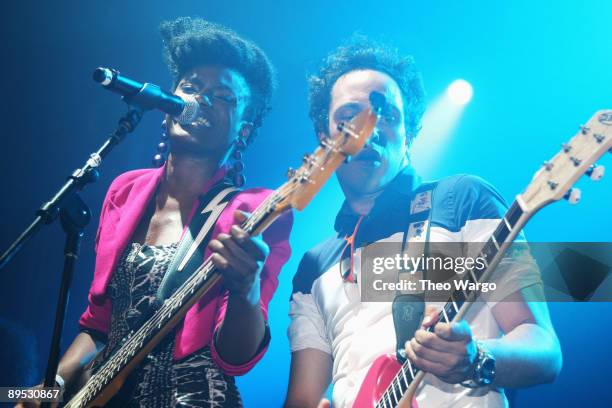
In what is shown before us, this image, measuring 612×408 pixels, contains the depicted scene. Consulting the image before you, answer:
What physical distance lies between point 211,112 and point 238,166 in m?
0.31

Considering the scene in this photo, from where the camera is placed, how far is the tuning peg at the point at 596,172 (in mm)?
1444

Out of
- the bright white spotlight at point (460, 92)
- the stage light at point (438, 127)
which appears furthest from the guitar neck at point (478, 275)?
the bright white spotlight at point (460, 92)

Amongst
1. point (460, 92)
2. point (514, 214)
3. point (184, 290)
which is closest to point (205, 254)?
point (184, 290)

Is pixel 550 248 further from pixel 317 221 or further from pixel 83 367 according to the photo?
pixel 83 367

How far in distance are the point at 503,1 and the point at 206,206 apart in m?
2.52

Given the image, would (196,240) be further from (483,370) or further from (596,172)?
(596,172)

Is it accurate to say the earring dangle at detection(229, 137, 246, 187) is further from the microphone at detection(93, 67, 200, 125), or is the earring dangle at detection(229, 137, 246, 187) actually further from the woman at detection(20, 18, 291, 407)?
the microphone at detection(93, 67, 200, 125)

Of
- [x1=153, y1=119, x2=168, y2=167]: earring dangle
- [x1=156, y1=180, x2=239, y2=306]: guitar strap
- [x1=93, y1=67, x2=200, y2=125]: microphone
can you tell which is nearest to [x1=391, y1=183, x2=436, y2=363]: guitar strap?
[x1=156, y1=180, x2=239, y2=306]: guitar strap

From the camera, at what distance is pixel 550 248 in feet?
9.30

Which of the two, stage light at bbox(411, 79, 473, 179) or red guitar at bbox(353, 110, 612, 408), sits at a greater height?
stage light at bbox(411, 79, 473, 179)

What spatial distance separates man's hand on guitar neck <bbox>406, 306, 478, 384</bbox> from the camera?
1458 millimetres

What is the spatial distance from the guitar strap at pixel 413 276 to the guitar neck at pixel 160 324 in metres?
0.65

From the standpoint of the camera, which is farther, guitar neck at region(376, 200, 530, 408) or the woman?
the woman

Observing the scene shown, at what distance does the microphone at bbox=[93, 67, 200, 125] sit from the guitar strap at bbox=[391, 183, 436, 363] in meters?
1.14
